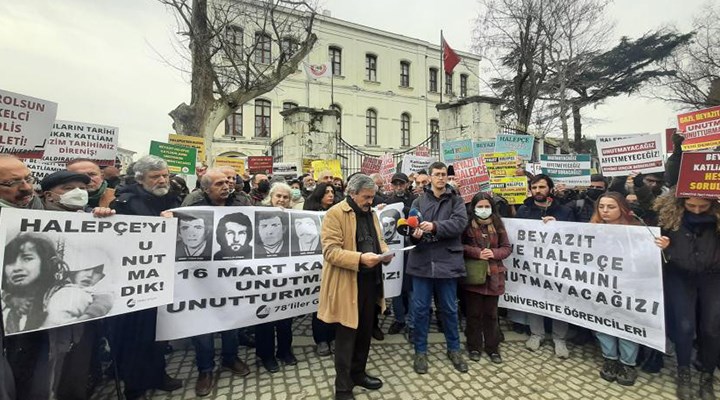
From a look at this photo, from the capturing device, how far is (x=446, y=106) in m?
11.0

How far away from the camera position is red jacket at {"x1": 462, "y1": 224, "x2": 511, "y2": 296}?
3.81m

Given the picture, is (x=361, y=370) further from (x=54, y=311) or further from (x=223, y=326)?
(x=54, y=311)

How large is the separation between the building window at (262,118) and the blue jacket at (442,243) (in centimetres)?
2547

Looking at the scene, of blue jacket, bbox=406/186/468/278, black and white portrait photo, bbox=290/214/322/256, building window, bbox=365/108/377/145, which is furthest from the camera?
building window, bbox=365/108/377/145

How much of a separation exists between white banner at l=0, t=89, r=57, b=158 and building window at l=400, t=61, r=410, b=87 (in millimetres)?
33260

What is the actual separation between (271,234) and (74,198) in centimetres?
163

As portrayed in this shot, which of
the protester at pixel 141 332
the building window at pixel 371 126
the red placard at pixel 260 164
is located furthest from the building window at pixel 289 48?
the building window at pixel 371 126

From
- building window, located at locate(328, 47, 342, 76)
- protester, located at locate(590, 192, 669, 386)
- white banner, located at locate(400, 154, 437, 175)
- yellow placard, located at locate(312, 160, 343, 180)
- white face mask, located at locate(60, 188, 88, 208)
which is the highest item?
building window, located at locate(328, 47, 342, 76)

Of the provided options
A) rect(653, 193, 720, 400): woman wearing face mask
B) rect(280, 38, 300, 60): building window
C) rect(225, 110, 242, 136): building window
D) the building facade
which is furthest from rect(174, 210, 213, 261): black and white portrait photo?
rect(225, 110, 242, 136): building window

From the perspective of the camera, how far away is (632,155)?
5.12 meters

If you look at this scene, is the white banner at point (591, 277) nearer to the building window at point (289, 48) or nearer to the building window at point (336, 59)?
the building window at point (289, 48)

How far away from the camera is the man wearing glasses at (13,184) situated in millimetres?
2225

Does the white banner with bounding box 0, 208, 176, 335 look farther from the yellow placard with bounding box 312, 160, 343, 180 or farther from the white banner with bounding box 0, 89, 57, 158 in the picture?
the yellow placard with bounding box 312, 160, 343, 180

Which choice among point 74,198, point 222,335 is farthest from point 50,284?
point 222,335
